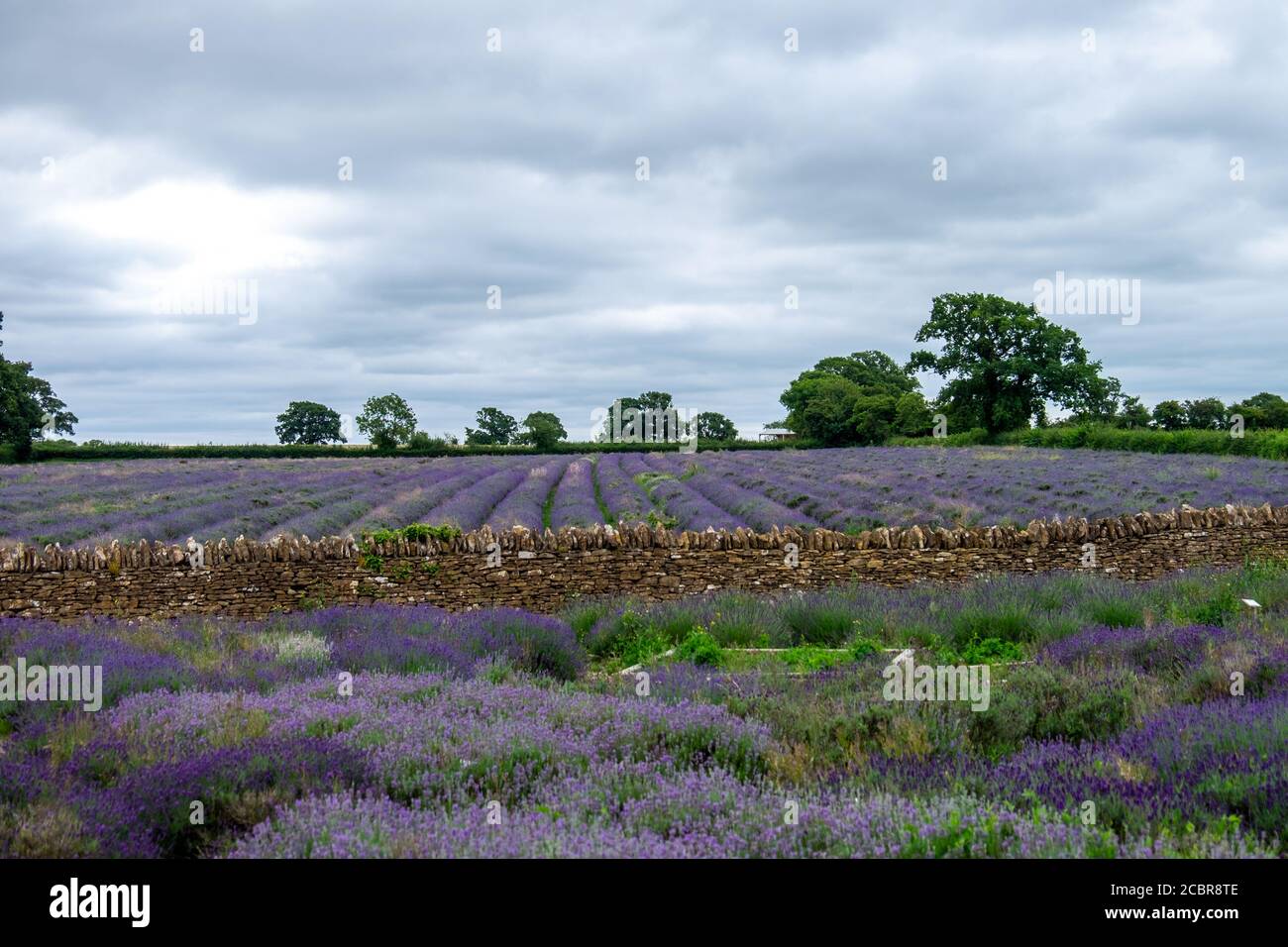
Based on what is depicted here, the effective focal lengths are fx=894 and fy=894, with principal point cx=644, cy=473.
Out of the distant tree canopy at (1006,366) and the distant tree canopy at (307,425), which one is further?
the distant tree canopy at (307,425)

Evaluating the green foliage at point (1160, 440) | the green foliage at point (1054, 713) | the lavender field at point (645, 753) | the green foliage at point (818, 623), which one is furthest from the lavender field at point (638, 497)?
the green foliage at point (1054, 713)

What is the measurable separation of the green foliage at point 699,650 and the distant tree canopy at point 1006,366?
55.1 m

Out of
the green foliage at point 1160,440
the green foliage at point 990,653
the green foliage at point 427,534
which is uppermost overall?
the green foliage at point 1160,440

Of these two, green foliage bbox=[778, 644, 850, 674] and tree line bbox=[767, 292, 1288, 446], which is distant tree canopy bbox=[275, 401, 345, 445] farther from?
green foliage bbox=[778, 644, 850, 674]

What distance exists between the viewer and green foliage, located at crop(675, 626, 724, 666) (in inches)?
288

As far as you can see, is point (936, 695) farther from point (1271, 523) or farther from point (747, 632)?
point (1271, 523)

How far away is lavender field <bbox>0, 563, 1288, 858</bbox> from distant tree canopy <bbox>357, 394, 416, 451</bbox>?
189 feet

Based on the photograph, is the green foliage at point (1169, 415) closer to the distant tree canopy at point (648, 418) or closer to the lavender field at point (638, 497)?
the lavender field at point (638, 497)

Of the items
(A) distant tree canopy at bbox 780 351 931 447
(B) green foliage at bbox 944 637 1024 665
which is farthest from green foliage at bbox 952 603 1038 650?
(A) distant tree canopy at bbox 780 351 931 447

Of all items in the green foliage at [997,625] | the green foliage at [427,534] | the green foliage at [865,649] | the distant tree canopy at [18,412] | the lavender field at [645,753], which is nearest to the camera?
the lavender field at [645,753]

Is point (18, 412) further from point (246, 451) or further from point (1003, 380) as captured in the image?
point (1003, 380)

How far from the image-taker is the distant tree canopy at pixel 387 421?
208ft

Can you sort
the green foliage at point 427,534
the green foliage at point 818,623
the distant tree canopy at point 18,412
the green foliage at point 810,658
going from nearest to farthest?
the green foliage at point 810,658, the green foliage at point 818,623, the green foliage at point 427,534, the distant tree canopy at point 18,412
